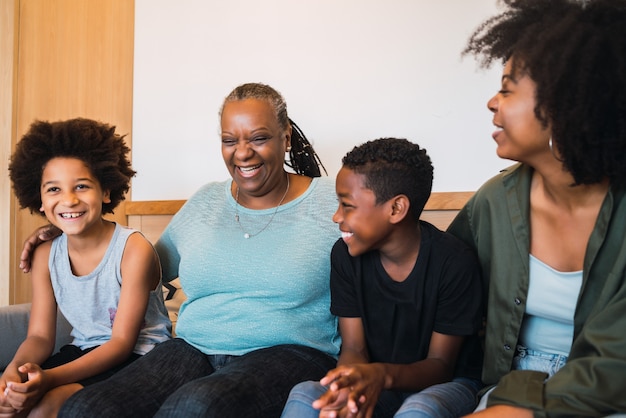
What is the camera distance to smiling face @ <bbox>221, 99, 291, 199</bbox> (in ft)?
5.33

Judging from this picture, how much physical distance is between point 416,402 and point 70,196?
3.46 ft

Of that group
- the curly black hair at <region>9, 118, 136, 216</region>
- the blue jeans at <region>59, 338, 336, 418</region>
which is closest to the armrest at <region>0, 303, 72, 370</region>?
the curly black hair at <region>9, 118, 136, 216</region>

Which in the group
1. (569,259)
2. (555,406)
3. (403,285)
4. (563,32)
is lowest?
(555,406)

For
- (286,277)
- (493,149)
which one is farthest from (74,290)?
(493,149)

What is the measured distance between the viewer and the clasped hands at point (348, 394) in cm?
112

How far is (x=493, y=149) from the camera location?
2109mm

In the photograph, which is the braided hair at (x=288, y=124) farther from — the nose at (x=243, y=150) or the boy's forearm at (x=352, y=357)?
the boy's forearm at (x=352, y=357)

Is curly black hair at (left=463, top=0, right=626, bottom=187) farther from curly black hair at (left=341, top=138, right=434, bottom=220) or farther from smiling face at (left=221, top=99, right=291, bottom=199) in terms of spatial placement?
smiling face at (left=221, top=99, right=291, bottom=199)

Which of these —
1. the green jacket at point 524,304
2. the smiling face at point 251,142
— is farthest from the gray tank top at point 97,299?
the green jacket at point 524,304

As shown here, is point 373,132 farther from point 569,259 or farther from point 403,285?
point 569,259

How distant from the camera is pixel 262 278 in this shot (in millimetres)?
1586

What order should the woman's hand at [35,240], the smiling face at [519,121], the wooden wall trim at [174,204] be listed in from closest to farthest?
the smiling face at [519,121] < the woman's hand at [35,240] < the wooden wall trim at [174,204]

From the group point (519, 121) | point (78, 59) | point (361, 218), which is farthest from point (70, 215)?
point (78, 59)

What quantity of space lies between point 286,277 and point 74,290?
0.60 metres
